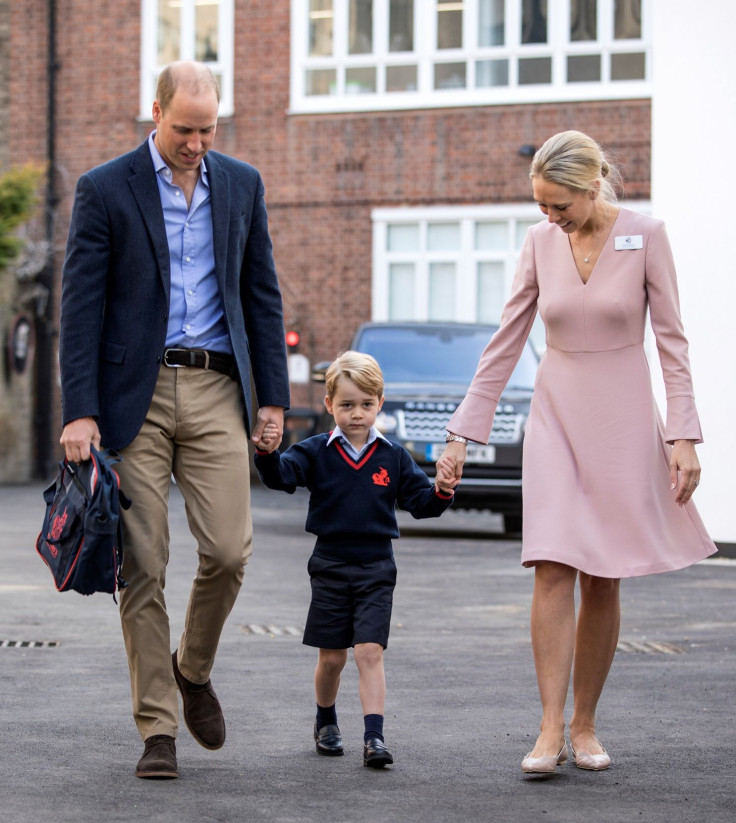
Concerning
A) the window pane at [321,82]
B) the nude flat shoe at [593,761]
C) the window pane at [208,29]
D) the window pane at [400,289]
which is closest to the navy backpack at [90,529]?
the nude flat shoe at [593,761]

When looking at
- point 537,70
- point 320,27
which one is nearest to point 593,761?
point 537,70

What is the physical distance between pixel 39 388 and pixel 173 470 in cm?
2060

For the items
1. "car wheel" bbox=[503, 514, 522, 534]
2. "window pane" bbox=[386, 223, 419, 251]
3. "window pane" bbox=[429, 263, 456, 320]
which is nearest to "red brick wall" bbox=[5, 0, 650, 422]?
"window pane" bbox=[386, 223, 419, 251]

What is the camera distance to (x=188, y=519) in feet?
16.4

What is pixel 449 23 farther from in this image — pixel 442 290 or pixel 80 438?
pixel 80 438

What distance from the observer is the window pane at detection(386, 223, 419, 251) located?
23922 mm

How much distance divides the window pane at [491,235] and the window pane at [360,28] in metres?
3.08

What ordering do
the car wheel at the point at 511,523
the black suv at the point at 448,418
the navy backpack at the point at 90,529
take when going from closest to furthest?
the navy backpack at the point at 90,529 < the black suv at the point at 448,418 < the car wheel at the point at 511,523

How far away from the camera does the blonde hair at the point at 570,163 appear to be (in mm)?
5023

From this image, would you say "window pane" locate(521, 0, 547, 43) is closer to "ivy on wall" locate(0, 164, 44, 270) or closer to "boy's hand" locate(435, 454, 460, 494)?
"ivy on wall" locate(0, 164, 44, 270)

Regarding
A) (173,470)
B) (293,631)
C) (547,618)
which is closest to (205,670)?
(173,470)

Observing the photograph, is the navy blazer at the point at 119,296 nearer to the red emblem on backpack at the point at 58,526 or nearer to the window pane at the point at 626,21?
the red emblem on backpack at the point at 58,526

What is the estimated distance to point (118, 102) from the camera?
25.0 metres

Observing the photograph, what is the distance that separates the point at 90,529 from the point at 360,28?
20.2 m
